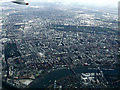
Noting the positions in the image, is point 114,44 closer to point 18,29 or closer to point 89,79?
point 89,79

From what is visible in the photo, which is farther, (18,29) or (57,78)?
(18,29)

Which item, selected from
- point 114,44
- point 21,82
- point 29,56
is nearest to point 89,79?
point 21,82

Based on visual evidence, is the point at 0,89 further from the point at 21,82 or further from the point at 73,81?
the point at 73,81

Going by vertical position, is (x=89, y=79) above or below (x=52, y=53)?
below

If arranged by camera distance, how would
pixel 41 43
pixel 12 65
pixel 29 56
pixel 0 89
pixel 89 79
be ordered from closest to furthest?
1. pixel 0 89
2. pixel 89 79
3. pixel 12 65
4. pixel 29 56
5. pixel 41 43

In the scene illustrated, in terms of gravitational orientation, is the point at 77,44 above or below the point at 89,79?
above

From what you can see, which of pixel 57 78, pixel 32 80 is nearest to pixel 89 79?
pixel 57 78

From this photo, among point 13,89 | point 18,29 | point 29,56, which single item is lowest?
point 13,89

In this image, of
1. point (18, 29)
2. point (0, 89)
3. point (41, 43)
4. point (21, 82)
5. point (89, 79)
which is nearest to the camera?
point (0, 89)

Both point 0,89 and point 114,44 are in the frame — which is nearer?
point 0,89
